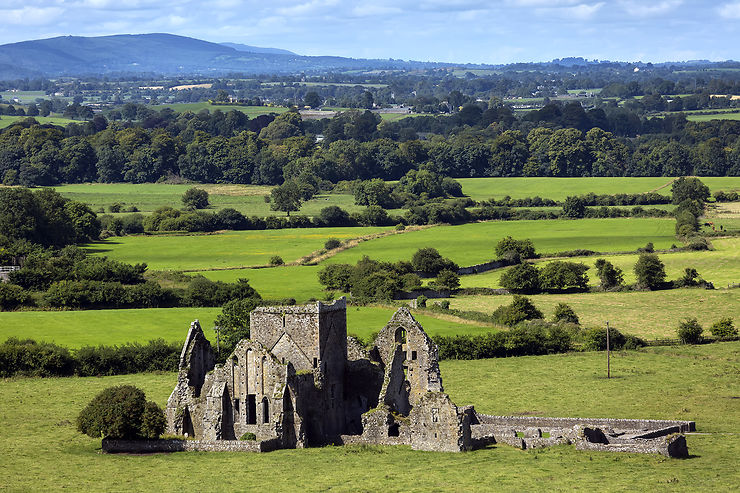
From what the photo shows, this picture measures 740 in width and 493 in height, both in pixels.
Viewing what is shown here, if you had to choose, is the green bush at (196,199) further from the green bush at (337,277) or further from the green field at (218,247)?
the green bush at (337,277)

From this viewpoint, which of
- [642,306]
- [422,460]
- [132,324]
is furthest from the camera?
[642,306]

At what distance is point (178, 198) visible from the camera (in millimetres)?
175375

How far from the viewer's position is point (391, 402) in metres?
53.4

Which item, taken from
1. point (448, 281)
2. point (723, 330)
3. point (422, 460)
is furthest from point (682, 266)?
point (422, 460)

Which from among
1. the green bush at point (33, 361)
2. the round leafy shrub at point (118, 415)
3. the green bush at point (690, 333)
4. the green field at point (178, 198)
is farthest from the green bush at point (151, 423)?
the green field at point (178, 198)

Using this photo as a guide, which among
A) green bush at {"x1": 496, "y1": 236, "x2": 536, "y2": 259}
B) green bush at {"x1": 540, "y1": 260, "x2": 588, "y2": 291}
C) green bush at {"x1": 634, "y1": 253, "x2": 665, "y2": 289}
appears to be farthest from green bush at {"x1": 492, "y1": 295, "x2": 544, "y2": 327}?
green bush at {"x1": 496, "y1": 236, "x2": 536, "y2": 259}

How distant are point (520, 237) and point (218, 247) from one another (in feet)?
105

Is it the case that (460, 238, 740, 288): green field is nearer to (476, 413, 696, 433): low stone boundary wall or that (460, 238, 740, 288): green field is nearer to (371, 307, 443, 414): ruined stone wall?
(476, 413, 696, 433): low stone boundary wall

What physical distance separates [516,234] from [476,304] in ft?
134

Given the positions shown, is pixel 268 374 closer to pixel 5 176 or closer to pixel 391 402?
pixel 391 402

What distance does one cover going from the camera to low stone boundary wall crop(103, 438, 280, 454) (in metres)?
50.7

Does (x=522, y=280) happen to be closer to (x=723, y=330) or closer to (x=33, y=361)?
(x=723, y=330)

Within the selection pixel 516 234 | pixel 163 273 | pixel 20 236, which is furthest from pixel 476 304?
pixel 20 236

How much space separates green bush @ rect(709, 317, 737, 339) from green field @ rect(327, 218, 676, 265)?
3387 centimetres
